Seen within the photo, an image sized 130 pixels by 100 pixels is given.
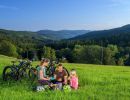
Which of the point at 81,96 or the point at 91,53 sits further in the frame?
the point at 91,53

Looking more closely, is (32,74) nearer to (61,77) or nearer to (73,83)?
(61,77)

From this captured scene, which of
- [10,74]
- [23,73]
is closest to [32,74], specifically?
[23,73]

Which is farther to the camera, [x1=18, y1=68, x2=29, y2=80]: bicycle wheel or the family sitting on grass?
[x1=18, y1=68, x2=29, y2=80]: bicycle wheel

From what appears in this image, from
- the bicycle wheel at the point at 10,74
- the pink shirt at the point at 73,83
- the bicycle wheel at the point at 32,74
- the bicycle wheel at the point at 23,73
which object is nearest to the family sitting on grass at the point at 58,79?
the pink shirt at the point at 73,83

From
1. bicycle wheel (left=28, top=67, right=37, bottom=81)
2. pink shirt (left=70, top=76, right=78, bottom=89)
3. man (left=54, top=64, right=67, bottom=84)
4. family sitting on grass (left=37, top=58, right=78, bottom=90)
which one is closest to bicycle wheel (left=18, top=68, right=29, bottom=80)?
bicycle wheel (left=28, top=67, right=37, bottom=81)

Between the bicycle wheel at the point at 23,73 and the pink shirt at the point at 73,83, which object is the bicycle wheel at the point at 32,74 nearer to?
the bicycle wheel at the point at 23,73

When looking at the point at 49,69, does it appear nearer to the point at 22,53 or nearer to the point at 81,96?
the point at 81,96

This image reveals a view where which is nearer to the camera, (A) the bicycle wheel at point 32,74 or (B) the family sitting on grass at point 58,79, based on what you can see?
(B) the family sitting on grass at point 58,79

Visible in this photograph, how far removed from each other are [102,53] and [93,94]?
119176mm

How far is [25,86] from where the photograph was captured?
53.2 feet

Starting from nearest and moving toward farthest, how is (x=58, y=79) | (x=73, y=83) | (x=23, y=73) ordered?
(x=73, y=83)
(x=58, y=79)
(x=23, y=73)

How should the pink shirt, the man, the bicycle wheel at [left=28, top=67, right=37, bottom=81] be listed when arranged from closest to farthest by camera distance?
the pink shirt, the man, the bicycle wheel at [left=28, top=67, right=37, bottom=81]

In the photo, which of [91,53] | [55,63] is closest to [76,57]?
[91,53]

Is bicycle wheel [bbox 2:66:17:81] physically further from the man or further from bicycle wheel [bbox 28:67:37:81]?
the man
